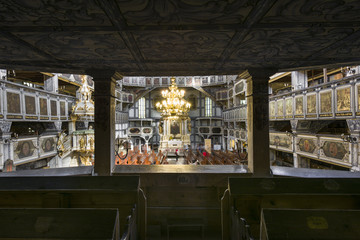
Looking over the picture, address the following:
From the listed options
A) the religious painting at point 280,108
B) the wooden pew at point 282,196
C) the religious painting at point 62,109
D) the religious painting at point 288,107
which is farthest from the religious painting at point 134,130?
the wooden pew at point 282,196

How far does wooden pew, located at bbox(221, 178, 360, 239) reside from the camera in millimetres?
2256

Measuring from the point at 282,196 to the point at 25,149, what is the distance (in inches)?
416

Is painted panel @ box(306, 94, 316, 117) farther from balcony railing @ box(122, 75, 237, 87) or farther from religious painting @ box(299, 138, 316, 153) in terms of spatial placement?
balcony railing @ box(122, 75, 237, 87)

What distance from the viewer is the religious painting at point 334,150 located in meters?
6.97

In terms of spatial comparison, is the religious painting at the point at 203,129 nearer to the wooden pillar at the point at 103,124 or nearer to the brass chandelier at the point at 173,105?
A: the brass chandelier at the point at 173,105

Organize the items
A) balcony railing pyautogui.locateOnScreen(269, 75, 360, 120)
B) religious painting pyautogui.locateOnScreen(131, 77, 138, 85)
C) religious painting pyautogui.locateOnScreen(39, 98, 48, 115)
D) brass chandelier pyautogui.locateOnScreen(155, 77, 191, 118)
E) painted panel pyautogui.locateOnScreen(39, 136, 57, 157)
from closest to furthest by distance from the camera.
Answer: balcony railing pyautogui.locateOnScreen(269, 75, 360, 120), religious painting pyautogui.locateOnScreen(39, 98, 48, 115), painted panel pyautogui.locateOnScreen(39, 136, 57, 157), brass chandelier pyautogui.locateOnScreen(155, 77, 191, 118), religious painting pyautogui.locateOnScreen(131, 77, 138, 85)

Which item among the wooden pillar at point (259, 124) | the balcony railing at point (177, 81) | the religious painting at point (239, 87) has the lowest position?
the wooden pillar at point (259, 124)

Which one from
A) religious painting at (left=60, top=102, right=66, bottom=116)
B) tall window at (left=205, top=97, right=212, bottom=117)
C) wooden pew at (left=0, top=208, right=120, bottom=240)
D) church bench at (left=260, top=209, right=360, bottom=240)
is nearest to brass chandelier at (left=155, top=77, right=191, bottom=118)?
religious painting at (left=60, top=102, right=66, bottom=116)

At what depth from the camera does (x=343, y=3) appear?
1.55 m

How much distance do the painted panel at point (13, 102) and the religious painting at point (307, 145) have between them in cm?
1345

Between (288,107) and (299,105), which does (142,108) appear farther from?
(299,105)

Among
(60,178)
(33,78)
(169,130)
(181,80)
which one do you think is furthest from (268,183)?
(181,80)

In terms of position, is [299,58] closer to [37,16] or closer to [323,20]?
[323,20]

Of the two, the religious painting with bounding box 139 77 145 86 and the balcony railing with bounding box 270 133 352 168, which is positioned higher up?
the religious painting with bounding box 139 77 145 86
